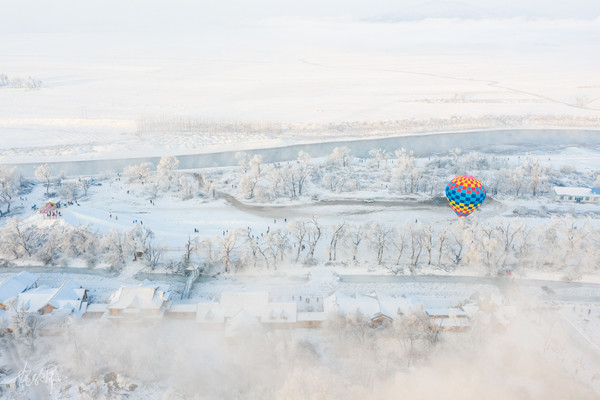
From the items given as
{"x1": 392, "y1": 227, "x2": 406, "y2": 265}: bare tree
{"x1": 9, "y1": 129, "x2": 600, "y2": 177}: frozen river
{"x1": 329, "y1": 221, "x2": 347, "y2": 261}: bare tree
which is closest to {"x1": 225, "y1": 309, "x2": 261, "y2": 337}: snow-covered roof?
{"x1": 329, "y1": 221, "x2": 347, "y2": 261}: bare tree

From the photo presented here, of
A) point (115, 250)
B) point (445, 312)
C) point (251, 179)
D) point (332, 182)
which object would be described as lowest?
point (445, 312)

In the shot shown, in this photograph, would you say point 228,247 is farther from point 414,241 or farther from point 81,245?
point 414,241

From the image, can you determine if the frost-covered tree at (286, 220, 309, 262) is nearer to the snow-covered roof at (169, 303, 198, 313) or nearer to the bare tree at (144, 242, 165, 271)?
the snow-covered roof at (169, 303, 198, 313)

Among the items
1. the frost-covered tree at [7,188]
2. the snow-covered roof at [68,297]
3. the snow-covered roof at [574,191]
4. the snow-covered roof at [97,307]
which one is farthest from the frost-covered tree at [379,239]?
the frost-covered tree at [7,188]

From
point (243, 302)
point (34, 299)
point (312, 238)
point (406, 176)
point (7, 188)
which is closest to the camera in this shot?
point (243, 302)

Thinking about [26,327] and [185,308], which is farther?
[185,308]

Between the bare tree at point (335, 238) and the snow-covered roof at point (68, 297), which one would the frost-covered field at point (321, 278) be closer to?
the bare tree at point (335, 238)

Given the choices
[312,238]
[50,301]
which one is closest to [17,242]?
[50,301]
